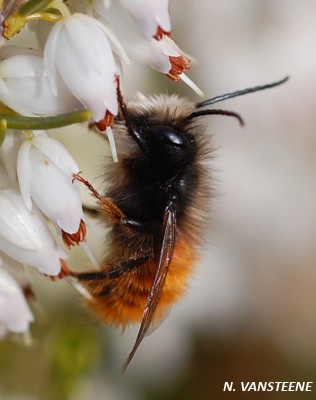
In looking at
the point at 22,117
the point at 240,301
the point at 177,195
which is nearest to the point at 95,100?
the point at 22,117

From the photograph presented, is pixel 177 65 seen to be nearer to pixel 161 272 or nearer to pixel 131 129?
pixel 131 129

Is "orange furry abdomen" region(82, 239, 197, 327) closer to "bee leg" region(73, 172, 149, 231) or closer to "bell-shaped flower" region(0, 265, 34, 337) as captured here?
"bee leg" region(73, 172, 149, 231)

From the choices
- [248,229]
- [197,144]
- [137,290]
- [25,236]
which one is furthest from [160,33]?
[248,229]

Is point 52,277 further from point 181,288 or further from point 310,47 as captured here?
point 310,47

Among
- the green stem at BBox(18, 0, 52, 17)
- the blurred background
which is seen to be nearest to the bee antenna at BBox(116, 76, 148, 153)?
the green stem at BBox(18, 0, 52, 17)

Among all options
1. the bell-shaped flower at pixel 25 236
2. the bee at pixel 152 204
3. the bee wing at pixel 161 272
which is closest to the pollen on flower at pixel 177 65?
the bee at pixel 152 204

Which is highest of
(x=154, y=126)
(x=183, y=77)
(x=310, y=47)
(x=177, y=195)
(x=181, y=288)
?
(x=183, y=77)
